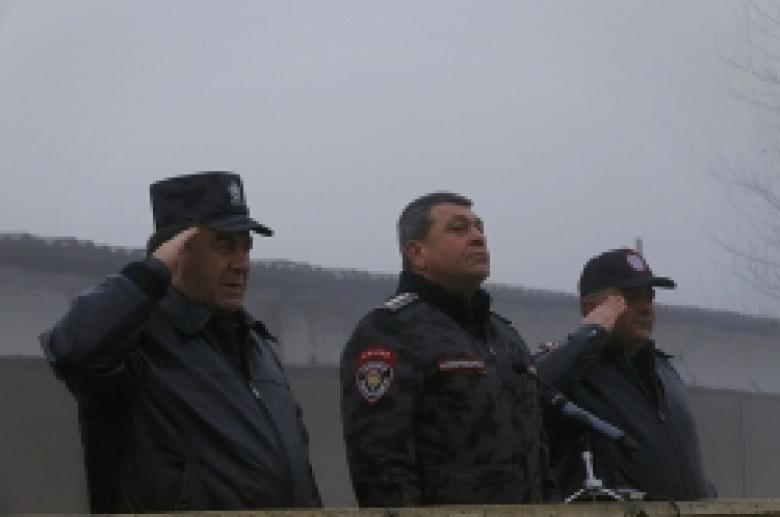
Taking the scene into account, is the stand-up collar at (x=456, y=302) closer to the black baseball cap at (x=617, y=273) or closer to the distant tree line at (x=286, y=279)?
the black baseball cap at (x=617, y=273)

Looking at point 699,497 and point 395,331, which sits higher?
point 395,331

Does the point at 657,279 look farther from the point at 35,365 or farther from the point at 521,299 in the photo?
the point at 521,299

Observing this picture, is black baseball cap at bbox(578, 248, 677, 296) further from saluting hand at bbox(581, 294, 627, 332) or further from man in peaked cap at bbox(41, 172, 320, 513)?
man in peaked cap at bbox(41, 172, 320, 513)

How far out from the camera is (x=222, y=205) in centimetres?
400

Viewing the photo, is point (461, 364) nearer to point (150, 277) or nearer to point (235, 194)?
point (235, 194)

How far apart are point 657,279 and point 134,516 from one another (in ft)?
9.98

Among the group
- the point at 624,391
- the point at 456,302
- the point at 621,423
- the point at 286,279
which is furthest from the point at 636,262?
the point at 286,279

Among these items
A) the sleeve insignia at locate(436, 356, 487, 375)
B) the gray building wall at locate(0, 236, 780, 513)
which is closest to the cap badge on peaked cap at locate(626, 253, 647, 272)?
the sleeve insignia at locate(436, 356, 487, 375)

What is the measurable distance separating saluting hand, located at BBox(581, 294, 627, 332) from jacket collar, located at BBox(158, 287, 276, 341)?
154 centimetres

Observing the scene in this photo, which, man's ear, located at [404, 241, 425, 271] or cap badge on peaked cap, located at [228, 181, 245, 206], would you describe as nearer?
cap badge on peaked cap, located at [228, 181, 245, 206]

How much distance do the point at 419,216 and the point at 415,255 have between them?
118 millimetres

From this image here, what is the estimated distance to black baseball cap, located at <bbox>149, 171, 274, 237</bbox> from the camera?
157 inches

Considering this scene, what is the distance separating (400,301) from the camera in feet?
14.4

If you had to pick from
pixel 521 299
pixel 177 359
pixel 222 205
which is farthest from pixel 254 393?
pixel 521 299
